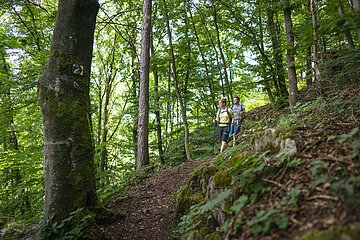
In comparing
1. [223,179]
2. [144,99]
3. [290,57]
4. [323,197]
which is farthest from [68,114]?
[290,57]

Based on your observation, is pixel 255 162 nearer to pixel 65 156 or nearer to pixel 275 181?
pixel 275 181

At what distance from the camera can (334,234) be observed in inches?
61.2

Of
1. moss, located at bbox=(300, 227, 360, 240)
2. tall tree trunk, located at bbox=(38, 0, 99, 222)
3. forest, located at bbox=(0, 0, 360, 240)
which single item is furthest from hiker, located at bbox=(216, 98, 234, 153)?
moss, located at bbox=(300, 227, 360, 240)

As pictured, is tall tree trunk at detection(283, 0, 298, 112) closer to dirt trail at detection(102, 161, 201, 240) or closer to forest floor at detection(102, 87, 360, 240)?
forest floor at detection(102, 87, 360, 240)

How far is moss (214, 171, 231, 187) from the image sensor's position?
3308 millimetres

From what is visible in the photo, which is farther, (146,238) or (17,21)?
(17,21)

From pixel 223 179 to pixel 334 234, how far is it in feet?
6.28

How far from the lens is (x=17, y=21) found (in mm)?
11797

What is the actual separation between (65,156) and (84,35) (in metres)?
2.43

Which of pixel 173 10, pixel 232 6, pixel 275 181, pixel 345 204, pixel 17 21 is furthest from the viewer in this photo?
pixel 17 21

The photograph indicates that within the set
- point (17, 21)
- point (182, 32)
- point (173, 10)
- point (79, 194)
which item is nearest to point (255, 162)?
point (79, 194)

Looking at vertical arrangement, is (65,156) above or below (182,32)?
below

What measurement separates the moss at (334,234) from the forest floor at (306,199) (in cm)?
11

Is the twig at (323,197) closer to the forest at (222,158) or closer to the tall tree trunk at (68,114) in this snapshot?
the forest at (222,158)
